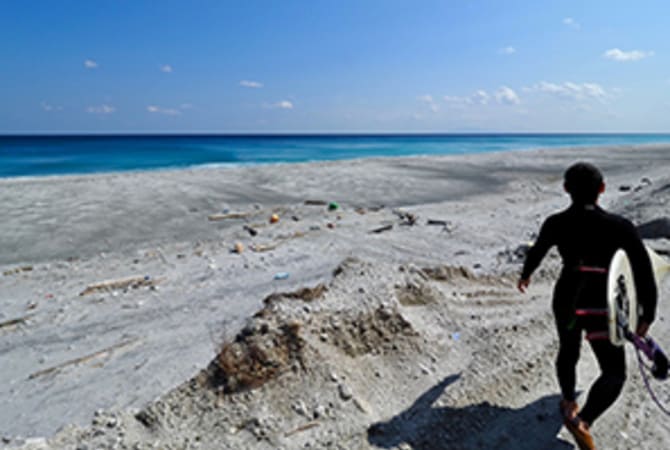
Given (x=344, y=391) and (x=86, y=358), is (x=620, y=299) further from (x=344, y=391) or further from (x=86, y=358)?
(x=86, y=358)

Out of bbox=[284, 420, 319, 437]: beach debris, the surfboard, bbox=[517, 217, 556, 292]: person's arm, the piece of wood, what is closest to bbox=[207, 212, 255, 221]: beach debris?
the piece of wood

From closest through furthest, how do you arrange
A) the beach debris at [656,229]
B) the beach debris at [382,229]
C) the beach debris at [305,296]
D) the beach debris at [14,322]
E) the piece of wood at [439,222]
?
the beach debris at [305,296] < the beach debris at [14,322] < the beach debris at [656,229] < the beach debris at [382,229] < the piece of wood at [439,222]

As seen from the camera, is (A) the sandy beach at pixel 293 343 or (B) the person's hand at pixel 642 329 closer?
(B) the person's hand at pixel 642 329

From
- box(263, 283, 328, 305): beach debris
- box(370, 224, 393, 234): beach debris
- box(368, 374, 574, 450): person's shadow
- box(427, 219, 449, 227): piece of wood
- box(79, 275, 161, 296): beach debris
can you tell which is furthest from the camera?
box(427, 219, 449, 227): piece of wood

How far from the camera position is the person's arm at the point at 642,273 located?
9.46 feet

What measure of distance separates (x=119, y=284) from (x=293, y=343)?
5.12m

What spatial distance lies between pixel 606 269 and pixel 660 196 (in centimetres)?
983

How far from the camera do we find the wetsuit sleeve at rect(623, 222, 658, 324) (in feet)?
9.46

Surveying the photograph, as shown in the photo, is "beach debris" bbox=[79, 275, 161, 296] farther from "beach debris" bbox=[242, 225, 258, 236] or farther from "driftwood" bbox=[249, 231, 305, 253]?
"beach debris" bbox=[242, 225, 258, 236]

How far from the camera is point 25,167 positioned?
36594mm

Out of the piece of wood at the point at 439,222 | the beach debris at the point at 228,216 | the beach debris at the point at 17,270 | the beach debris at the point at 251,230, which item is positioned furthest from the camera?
the beach debris at the point at 228,216

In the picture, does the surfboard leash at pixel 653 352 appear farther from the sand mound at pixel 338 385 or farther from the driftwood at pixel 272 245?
the driftwood at pixel 272 245

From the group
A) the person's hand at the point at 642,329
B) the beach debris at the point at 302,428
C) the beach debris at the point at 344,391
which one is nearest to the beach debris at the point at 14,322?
the beach debris at the point at 302,428

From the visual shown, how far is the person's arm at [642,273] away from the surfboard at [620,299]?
0.12ft
